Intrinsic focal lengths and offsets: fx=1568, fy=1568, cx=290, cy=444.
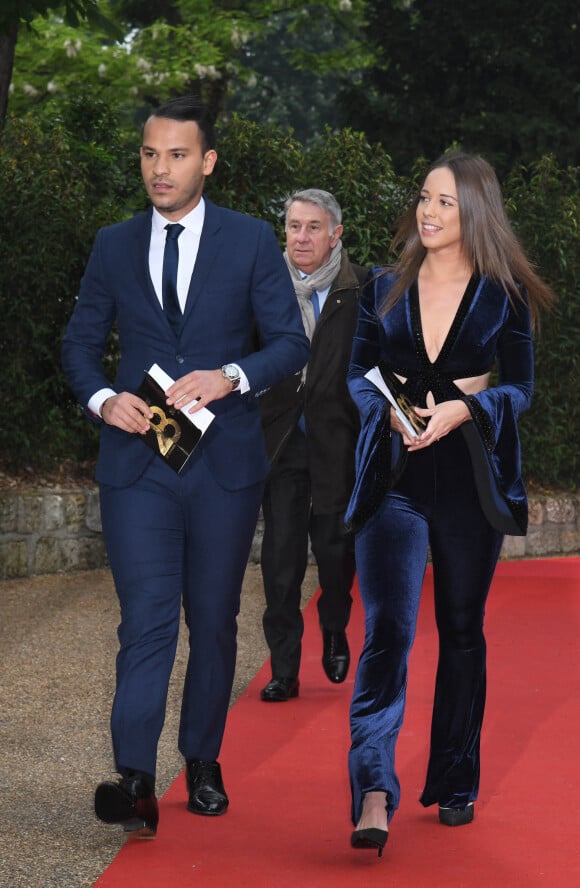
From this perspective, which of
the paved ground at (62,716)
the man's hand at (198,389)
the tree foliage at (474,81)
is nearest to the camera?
the man's hand at (198,389)

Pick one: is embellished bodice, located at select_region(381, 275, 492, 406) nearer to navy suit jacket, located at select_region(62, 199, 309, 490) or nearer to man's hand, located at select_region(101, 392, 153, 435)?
navy suit jacket, located at select_region(62, 199, 309, 490)

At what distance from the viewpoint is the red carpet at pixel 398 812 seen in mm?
4637

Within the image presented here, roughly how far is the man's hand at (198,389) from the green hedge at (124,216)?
6156 mm

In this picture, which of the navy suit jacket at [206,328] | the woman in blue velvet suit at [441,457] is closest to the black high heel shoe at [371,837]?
the woman in blue velvet suit at [441,457]

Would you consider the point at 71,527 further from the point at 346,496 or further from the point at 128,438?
the point at 128,438

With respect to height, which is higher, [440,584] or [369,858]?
[440,584]

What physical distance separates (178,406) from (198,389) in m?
0.08

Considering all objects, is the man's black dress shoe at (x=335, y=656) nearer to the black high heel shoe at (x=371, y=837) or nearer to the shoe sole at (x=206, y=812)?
the shoe sole at (x=206, y=812)

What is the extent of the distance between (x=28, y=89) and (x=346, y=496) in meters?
16.8

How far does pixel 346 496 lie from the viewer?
7227 mm

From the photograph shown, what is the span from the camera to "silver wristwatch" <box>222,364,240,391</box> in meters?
4.73

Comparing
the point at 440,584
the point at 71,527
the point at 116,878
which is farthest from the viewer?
the point at 71,527

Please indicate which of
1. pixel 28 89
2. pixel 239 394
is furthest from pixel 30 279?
pixel 28 89

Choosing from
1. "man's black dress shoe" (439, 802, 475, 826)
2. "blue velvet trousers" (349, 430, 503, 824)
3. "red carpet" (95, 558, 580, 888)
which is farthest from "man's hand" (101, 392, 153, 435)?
"man's black dress shoe" (439, 802, 475, 826)
